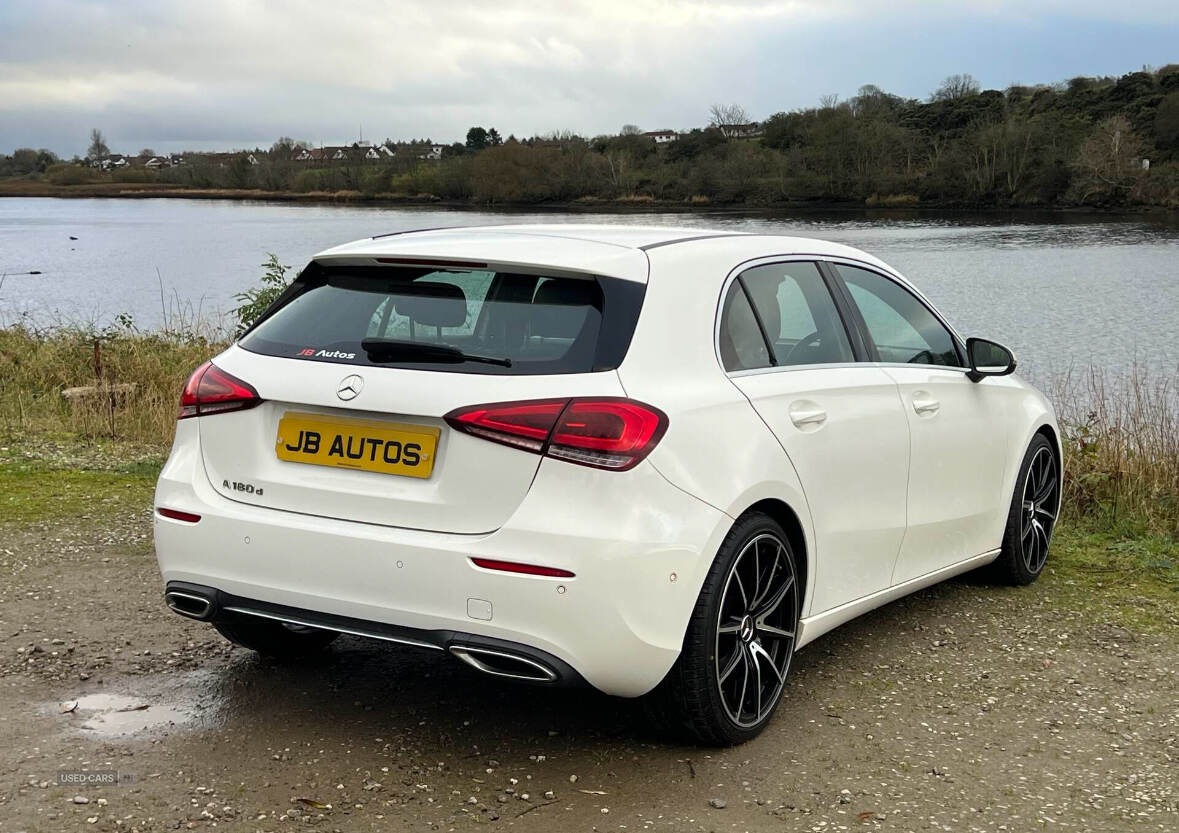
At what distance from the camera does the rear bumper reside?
11.0ft

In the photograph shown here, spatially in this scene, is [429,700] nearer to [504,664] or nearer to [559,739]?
[559,739]

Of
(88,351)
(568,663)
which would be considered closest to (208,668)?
(568,663)

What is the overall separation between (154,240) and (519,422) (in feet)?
182

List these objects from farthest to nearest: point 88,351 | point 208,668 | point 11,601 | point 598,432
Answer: point 88,351, point 11,601, point 208,668, point 598,432

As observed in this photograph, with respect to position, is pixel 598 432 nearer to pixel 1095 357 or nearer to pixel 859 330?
pixel 859 330

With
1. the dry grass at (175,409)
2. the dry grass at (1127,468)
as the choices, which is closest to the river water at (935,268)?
the dry grass at (175,409)

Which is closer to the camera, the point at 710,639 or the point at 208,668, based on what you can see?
the point at 710,639

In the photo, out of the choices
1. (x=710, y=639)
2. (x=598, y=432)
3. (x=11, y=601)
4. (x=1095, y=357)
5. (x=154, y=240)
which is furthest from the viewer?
(x=154, y=240)

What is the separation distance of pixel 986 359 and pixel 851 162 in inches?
3036

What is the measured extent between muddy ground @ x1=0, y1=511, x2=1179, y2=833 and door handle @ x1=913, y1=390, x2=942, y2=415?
38.9 inches

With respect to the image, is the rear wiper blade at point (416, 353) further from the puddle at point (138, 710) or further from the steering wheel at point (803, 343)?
the puddle at point (138, 710)

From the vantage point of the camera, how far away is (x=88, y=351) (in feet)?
47.8

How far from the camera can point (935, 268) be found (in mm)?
36188

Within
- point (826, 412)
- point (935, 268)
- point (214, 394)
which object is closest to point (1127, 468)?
point (826, 412)
